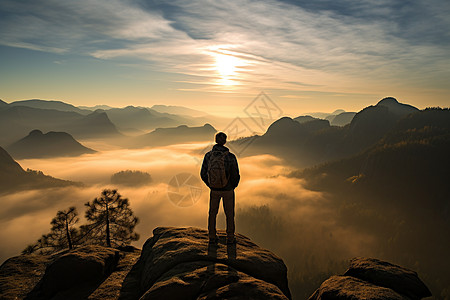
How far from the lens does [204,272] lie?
294 inches

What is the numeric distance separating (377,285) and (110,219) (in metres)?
20.4

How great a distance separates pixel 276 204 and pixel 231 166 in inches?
7161

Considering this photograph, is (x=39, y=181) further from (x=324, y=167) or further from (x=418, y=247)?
(x=418, y=247)

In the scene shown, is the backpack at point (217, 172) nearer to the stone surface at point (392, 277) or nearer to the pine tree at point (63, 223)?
the stone surface at point (392, 277)

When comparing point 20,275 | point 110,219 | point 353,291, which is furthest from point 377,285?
point 110,219

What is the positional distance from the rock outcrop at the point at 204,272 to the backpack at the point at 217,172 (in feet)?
8.87

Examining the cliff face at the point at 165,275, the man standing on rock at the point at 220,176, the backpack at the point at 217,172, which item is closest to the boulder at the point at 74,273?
the cliff face at the point at 165,275

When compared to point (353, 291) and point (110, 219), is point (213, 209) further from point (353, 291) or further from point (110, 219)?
point (110, 219)

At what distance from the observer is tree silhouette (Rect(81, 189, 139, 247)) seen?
798 inches

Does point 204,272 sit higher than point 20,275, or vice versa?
point 204,272

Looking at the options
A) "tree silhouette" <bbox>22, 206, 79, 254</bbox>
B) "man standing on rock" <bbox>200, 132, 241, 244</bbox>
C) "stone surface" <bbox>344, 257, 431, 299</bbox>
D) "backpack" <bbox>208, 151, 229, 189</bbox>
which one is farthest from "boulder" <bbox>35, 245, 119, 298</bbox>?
"tree silhouette" <bbox>22, 206, 79, 254</bbox>

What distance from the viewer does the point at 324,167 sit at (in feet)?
586

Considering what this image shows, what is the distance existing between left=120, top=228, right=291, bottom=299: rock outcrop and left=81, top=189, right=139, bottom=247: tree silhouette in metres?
11.0

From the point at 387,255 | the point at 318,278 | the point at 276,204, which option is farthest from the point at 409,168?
the point at 276,204
